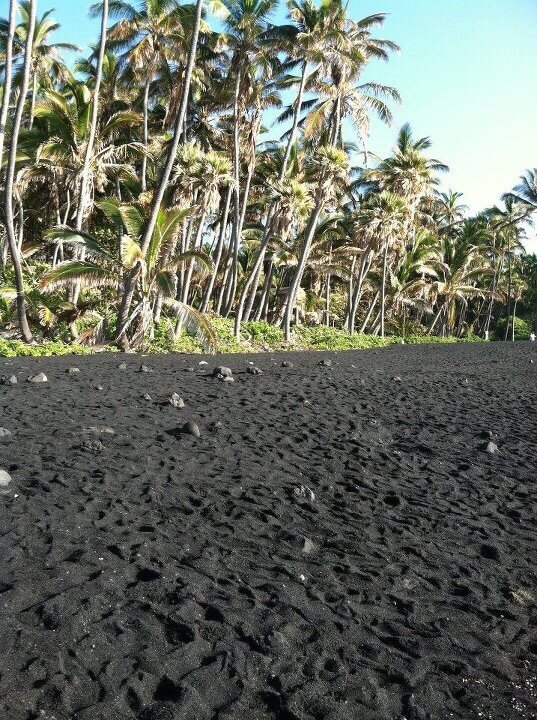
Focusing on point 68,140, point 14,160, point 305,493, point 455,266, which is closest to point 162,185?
point 14,160

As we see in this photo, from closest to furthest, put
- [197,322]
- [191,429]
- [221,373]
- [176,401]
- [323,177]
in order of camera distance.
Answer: [191,429], [176,401], [221,373], [197,322], [323,177]

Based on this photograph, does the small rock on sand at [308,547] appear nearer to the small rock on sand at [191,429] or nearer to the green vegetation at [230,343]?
the small rock on sand at [191,429]

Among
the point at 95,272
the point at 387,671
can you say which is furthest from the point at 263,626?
the point at 95,272

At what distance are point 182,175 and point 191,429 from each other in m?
15.6

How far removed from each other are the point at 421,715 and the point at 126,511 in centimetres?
208

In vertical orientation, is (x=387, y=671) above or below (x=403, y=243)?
below

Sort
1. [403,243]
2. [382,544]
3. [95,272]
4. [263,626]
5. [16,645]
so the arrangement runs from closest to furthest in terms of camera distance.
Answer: [16,645]
[263,626]
[382,544]
[95,272]
[403,243]

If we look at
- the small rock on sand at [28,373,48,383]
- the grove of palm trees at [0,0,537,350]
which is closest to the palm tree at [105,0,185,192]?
the grove of palm trees at [0,0,537,350]

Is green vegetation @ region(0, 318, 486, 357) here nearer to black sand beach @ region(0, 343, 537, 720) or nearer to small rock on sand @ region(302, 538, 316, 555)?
black sand beach @ region(0, 343, 537, 720)

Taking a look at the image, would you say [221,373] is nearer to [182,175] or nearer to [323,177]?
[182,175]

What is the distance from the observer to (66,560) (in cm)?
295

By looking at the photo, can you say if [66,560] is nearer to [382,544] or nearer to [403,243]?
[382,544]

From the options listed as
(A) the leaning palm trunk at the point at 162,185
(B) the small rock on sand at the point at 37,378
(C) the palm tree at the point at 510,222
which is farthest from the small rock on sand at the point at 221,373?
(C) the palm tree at the point at 510,222

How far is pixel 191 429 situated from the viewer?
A: 18.3 feet
